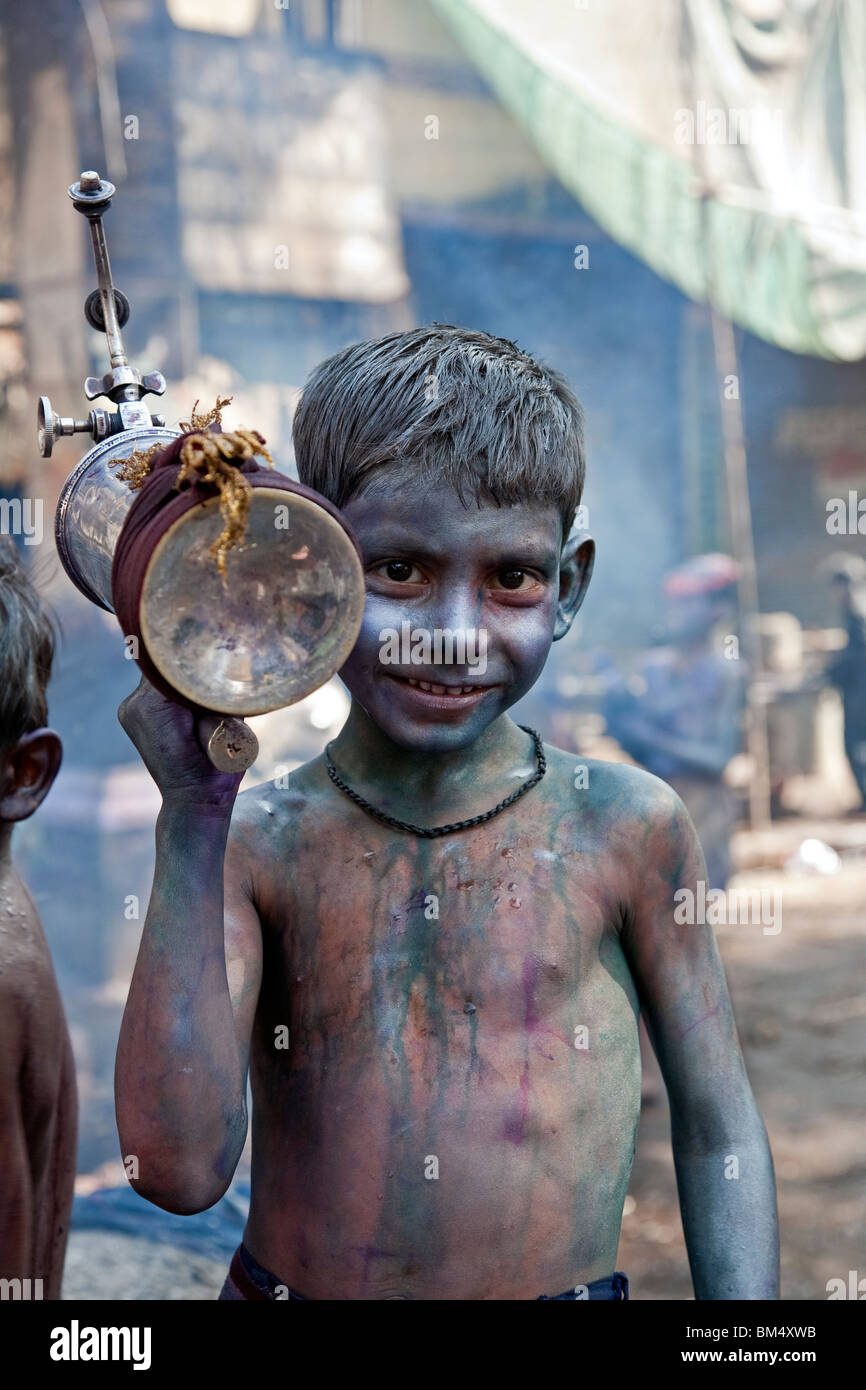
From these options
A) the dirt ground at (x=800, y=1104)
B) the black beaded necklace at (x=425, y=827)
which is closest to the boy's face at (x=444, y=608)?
the black beaded necklace at (x=425, y=827)

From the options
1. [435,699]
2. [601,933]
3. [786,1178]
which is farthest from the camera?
[786,1178]

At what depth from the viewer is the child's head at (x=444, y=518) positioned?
1.57m

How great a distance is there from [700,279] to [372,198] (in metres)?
2.13

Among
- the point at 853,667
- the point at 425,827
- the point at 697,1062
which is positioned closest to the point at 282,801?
the point at 425,827

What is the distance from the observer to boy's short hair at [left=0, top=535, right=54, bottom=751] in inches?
81.4

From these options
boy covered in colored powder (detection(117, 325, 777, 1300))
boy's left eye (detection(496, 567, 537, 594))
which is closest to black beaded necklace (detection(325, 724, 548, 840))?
Answer: boy covered in colored powder (detection(117, 325, 777, 1300))

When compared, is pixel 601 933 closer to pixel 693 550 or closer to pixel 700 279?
pixel 700 279

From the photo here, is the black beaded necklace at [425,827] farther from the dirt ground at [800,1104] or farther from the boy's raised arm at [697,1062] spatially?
the dirt ground at [800,1104]

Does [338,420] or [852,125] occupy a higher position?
[852,125]

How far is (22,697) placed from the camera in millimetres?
2100

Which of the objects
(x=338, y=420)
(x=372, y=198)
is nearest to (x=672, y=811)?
(x=338, y=420)

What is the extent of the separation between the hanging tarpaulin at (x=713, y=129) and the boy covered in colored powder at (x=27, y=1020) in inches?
227

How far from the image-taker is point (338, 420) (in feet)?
5.47

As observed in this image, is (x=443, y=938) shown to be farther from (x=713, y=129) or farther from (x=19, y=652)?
(x=713, y=129)
